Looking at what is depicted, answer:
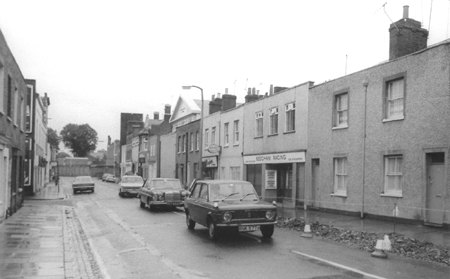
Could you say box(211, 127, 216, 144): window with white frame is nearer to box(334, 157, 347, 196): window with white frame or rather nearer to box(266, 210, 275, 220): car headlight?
box(334, 157, 347, 196): window with white frame

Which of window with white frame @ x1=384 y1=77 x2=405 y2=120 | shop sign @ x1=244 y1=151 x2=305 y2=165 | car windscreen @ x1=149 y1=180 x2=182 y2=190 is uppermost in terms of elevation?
window with white frame @ x1=384 y1=77 x2=405 y2=120

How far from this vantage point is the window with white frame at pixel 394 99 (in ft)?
57.1

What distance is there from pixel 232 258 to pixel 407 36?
41.9 ft

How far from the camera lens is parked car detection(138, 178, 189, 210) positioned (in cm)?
2236

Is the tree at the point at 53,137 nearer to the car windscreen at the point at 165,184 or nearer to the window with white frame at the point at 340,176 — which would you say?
the car windscreen at the point at 165,184

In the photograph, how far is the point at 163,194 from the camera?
22359 mm

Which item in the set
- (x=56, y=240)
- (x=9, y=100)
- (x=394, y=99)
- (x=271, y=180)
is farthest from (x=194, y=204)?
(x=271, y=180)

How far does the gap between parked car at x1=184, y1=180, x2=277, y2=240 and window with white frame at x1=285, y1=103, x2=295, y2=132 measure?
11396 mm

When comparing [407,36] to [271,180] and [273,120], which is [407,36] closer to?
[273,120]

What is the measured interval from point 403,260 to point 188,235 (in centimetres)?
635

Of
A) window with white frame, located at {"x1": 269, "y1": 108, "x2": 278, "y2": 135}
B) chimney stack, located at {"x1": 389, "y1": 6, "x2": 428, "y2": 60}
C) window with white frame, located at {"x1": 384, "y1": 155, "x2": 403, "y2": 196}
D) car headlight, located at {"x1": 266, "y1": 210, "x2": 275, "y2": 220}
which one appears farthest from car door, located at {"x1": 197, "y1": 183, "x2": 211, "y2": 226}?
window with white frame, located at {"x1": 269, "y1": 108, "x2": 278, "y2": 135}

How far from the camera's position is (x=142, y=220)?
1852 centimetres

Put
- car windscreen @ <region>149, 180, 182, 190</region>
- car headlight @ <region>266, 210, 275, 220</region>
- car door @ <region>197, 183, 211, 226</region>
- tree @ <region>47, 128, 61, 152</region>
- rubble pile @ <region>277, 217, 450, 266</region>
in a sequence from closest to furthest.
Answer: rubble pile @ <region>277, 217, 450, 266</region>, car headlight @ <region>266, 210, 275, 220</region>, car door @ <region>197, 183, 211, 226</region>, car windscreen @ <region>149, 180, 182, 190</region>, tree @ <region>47, 128, 61, 152</region>

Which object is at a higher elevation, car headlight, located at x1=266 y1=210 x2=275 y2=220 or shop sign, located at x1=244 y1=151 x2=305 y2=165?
shop sign, located at x1=244 y1=151 x2=305 y2=165
